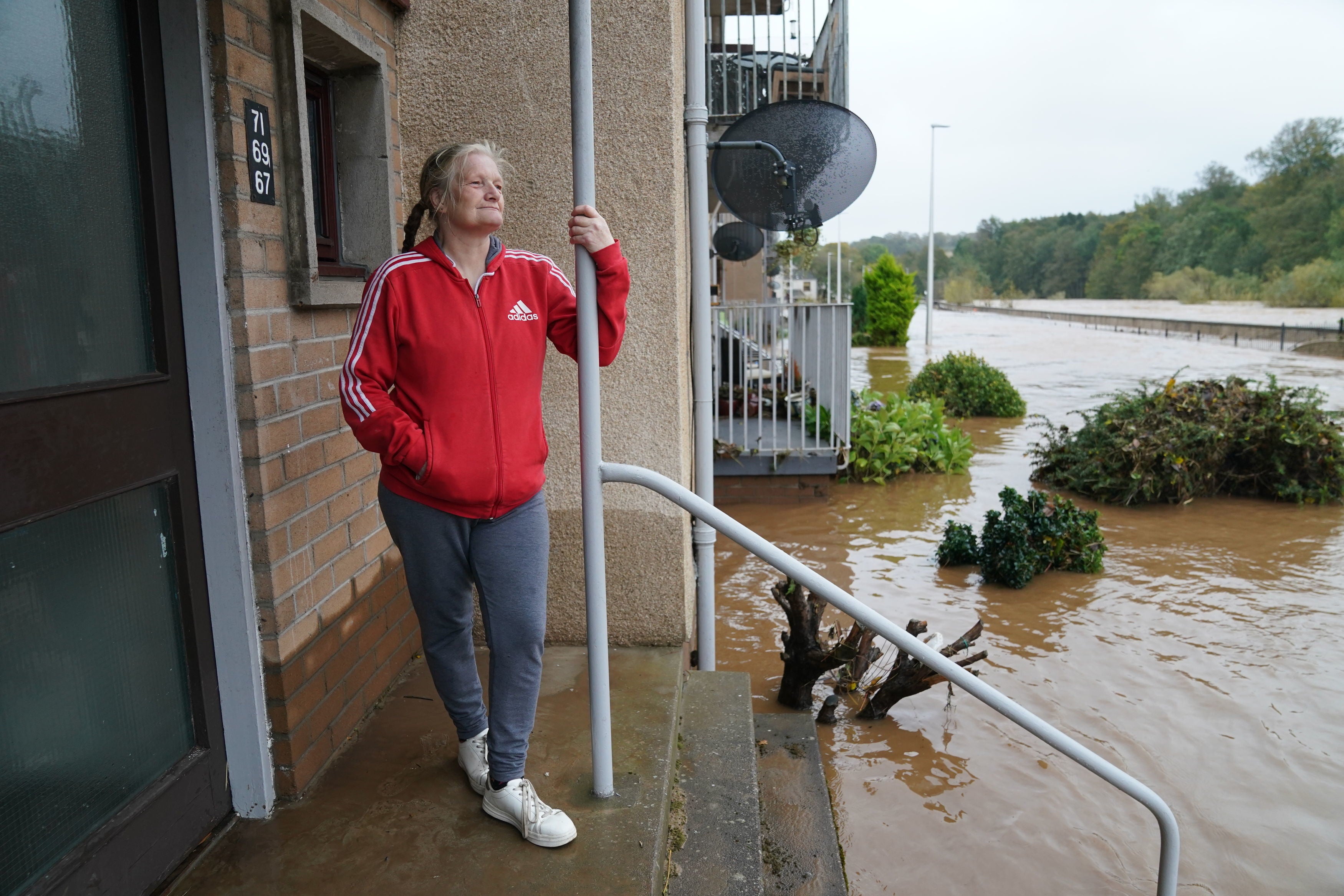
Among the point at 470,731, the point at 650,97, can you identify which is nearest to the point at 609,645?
the point at 470,731

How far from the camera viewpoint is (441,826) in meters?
2.40

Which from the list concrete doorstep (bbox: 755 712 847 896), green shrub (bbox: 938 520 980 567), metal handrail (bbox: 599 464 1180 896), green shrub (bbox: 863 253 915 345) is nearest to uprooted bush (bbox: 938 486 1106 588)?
green shrub (bbox: 938 520 980 567)

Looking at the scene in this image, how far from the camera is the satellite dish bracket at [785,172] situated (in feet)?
15.9

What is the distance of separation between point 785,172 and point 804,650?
7.96 feet

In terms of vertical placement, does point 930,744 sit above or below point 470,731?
below

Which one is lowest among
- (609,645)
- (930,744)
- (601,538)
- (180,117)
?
(930,744)

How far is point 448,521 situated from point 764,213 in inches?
131

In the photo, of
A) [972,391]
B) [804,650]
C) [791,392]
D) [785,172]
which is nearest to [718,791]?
[804,650]

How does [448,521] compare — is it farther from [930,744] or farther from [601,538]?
[930,744]

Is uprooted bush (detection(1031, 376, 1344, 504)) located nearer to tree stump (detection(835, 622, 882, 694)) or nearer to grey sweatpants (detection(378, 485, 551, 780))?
tree stump (detection(835, 622, 882, 694))

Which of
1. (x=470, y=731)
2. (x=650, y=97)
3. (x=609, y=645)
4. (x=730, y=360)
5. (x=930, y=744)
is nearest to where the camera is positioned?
(x=470, y=731)

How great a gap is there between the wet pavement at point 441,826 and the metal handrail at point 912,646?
0.73m

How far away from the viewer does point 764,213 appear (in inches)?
200

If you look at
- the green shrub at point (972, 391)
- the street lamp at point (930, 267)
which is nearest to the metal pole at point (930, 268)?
the street lamp at point (930, 267)
